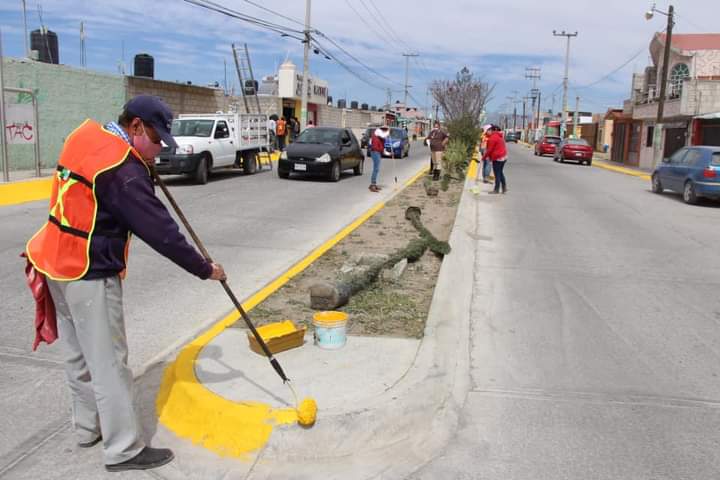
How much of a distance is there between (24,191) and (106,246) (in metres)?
13.3

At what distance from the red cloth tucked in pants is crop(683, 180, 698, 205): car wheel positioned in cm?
1630

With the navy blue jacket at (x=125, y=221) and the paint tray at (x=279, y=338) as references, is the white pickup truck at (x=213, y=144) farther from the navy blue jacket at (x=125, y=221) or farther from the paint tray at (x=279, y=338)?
the navy blue jacket at (x=125, y=221)

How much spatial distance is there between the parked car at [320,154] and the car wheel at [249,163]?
168 cm

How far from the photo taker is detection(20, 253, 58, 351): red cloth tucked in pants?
3.25m

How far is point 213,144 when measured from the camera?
18188 mm

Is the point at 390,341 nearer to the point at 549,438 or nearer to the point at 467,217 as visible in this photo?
the point at 549,438

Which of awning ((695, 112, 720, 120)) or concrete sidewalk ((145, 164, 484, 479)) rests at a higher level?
awning ((695, 112, 720, 120))

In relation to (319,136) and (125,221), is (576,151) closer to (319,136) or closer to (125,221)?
(319,136)

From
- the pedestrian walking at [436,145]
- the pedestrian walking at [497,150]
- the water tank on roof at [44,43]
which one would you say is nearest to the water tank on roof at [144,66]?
the water tank on roof at [44,43]

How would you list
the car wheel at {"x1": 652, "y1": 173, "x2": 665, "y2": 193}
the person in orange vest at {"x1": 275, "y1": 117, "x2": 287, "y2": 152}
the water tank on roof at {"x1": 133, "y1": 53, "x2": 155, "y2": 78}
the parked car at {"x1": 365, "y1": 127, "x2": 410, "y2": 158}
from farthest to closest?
the parked car at {"x1": 365, "y1": 127, "x2": 410, "y2": 158}, the person in orange vest at {"x1": 275, "y1": 117, "x2": 287, "y2": 152}, the water tank on roof at {"x1": 133, "y1": 53, "x2": 155, "y2": 78}, the car wheel at {"x1": 652, "y1": 173, "x2": 665, "y2": 193}

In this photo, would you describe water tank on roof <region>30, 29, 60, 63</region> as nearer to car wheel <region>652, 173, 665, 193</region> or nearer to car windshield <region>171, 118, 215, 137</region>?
car windshield <region>171, 118, 215, 137</region>

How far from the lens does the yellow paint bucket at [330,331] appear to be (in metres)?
4.71

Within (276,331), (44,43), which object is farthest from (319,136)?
(276,331)

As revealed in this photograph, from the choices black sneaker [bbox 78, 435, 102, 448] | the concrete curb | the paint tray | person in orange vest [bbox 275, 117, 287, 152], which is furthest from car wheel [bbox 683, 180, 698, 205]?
person in orange vest [bbox 275, 117, 287, 152]
